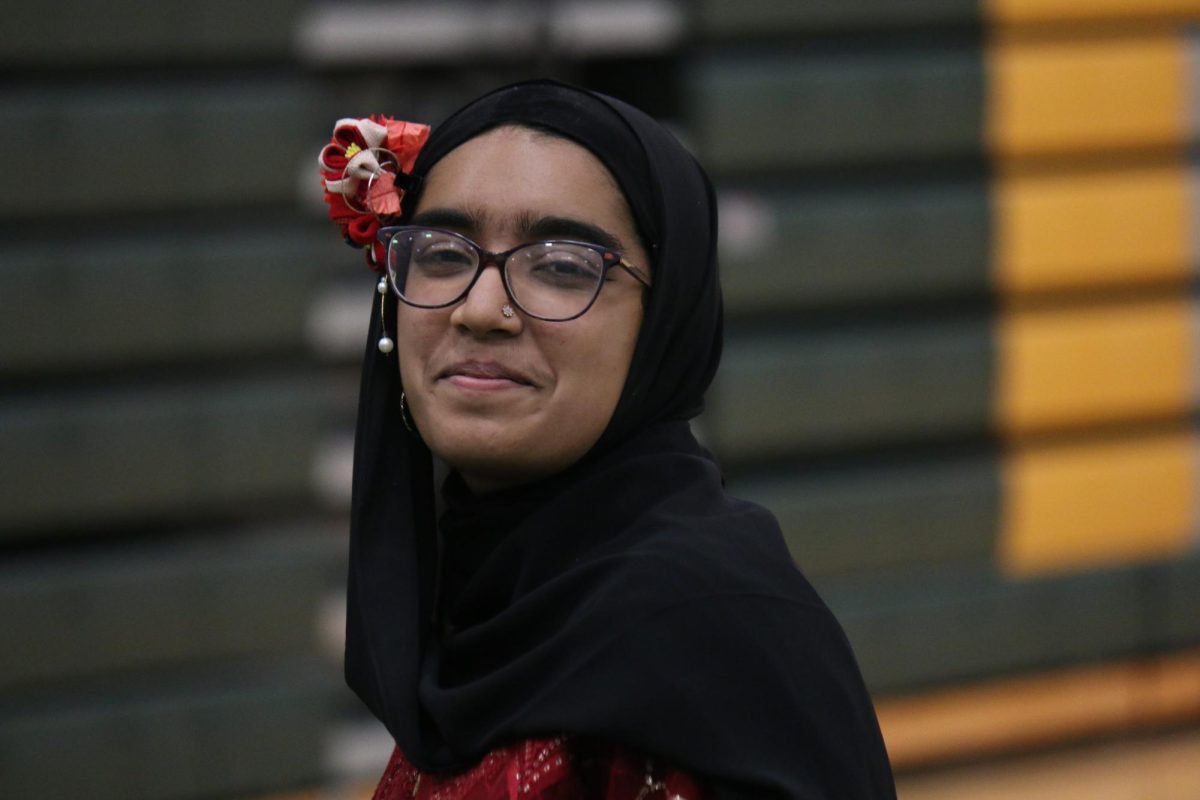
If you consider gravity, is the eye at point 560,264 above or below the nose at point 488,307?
above

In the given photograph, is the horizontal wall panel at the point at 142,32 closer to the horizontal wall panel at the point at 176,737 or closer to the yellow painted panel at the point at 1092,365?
the horizontal wall panel at the point at 176,737

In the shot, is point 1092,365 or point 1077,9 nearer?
point 1077,9

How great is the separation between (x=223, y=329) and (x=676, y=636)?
10.6 feet

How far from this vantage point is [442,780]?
161cm

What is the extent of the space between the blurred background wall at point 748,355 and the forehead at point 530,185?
295cm

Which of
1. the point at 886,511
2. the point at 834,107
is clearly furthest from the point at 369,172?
the point at 886,511

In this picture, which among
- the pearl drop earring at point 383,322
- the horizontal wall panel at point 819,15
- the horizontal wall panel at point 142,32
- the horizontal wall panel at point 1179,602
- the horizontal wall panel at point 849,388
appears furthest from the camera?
the horizontal wall panel at point 1179,602

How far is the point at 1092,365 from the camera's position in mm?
5531

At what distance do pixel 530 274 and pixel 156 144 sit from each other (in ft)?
10.1

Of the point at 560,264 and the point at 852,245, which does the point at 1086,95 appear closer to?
the point at 852,245

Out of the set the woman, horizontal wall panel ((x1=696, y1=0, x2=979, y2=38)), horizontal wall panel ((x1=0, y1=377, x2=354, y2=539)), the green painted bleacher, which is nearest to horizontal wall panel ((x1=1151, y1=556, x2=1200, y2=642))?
the green painted bleacher

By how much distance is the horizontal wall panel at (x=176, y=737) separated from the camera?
4336 millimetres

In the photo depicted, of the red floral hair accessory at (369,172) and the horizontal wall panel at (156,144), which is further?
the horizontal wall panel at (156,144)

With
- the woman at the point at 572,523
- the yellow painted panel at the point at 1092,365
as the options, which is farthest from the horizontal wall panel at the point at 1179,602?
the woman at the point at 572,523
